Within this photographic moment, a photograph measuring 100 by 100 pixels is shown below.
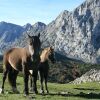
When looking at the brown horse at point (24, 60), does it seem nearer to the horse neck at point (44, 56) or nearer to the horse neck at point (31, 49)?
the horse neck at point (31, 49)

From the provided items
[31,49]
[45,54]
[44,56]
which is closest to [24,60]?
[31,49]

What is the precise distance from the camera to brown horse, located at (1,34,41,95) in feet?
67.5

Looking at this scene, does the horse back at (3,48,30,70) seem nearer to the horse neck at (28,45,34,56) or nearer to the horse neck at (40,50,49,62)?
the horse neck at (28,45,34,56)

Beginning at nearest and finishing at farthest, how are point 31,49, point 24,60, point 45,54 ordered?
point 31,49 < point 24,60 < point 45,54

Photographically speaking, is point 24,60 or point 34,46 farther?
point 24,60

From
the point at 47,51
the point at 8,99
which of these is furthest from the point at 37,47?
the point at 47,51

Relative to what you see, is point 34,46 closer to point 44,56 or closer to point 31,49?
point 31,49

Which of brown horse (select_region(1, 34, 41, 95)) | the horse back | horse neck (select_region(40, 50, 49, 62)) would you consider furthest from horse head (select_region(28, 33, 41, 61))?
horse neck (select_region(40, 50, 49, 62))

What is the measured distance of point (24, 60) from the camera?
22.3 meters

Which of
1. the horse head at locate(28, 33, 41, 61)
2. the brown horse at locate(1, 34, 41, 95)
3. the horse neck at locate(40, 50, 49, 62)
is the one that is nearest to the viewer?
the horse head at locate(28, 33, 41, 61)

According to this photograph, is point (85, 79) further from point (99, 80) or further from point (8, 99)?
point (8, 99)

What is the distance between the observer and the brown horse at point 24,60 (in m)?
20.6

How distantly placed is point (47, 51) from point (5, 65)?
393 cm

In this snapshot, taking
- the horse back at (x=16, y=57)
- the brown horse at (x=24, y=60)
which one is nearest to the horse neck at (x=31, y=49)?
the brown horse at (x=24, y=60)
